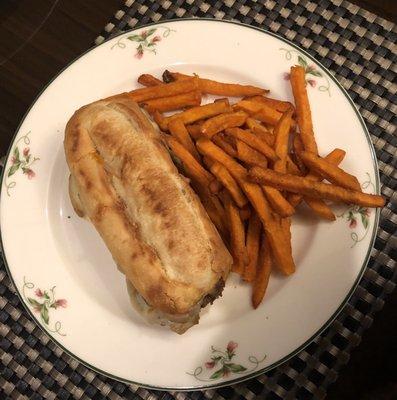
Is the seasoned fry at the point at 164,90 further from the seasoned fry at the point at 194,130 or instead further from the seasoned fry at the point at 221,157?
the seasoned fry at the point at 221,157

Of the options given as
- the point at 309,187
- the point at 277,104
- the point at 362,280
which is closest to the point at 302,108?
the point at 277,104

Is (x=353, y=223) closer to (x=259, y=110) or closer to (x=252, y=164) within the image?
(x=252, y=164)

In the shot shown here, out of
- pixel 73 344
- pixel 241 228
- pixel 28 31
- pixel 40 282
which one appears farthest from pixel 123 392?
pixel 28 31

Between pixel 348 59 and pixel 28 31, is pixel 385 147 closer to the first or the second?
pixel 348 59

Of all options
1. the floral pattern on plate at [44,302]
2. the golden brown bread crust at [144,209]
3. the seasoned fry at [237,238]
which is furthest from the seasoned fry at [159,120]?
the floral pattern on plate at [44,302]

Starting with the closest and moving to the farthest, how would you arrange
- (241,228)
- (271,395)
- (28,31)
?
(241,228) → (271,395) → (28,31)
